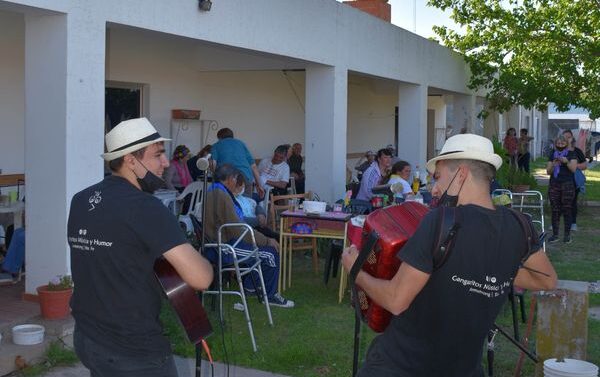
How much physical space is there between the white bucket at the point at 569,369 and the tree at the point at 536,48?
11.2 meters

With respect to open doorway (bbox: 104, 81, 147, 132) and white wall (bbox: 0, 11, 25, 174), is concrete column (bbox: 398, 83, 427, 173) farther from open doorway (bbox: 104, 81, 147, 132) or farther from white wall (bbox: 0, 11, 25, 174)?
white wall (bbox: 0, 11, 25, 174)

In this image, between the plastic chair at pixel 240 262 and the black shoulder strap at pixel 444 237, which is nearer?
the black shoulder strap at pixel 444 237

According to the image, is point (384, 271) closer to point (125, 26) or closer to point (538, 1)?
point (125, 26)

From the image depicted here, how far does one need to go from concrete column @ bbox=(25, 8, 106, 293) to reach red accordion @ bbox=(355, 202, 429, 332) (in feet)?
12.2

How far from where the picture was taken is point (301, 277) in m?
8.26

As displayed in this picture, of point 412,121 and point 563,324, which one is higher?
point 412,121

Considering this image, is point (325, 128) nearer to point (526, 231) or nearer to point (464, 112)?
point (526, 231)

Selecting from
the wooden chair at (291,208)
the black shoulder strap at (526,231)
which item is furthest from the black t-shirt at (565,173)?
the black shoulder strap at (526,231)

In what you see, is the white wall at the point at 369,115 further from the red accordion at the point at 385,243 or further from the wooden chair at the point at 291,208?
the red accordion at the point at 385,243

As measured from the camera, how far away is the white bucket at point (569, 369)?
13.8 feet

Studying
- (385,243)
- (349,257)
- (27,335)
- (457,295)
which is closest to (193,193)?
(27,335)

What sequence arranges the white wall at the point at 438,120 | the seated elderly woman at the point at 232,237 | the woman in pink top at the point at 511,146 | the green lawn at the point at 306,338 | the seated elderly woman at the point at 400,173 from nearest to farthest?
the green lawn at the point at 306,338 < the seated elderly woman at the point at 232,237 < the seated elderly woman at the point at 400,173 < the woman in pink top at the point at 511,146 < the white wall at the point at 438,120

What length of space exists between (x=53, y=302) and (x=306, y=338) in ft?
6.25

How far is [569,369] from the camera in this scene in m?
4.28
